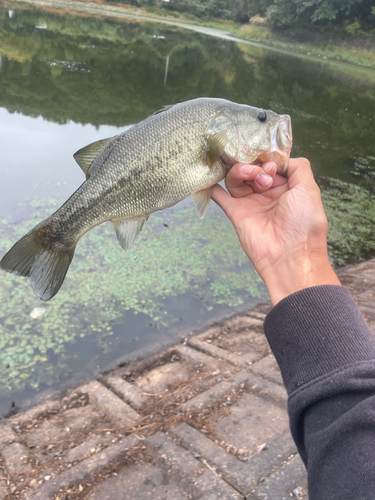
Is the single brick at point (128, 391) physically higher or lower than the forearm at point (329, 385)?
lower

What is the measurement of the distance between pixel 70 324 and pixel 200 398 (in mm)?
1678

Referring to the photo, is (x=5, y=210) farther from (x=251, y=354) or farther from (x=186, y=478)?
(x=186, y=478)

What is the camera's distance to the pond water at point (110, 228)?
12.6 feet

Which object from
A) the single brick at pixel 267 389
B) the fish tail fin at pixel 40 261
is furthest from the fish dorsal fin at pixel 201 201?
the single brick at pixel 267 389

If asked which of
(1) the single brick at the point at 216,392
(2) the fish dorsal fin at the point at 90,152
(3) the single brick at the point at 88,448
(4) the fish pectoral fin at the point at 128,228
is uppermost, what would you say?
(2) the fish dorsal fin at the point at 90,152

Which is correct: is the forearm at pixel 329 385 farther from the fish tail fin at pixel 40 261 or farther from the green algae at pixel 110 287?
Result: the green algae at pixel 110 287

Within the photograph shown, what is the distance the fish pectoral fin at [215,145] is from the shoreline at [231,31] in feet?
114

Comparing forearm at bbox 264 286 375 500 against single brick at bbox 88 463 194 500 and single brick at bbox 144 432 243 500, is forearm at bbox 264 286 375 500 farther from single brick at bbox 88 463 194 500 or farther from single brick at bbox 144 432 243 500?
single brick at bbox 88 463 194 500

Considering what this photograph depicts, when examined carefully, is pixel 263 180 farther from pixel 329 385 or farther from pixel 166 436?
pixel 166 436

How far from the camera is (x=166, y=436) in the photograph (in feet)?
8.59

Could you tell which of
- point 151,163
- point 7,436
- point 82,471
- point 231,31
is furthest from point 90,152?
point 231,31

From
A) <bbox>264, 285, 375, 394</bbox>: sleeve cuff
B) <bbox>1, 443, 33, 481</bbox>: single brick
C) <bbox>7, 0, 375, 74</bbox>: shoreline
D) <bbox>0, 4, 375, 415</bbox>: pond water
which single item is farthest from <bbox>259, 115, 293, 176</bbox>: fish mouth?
<bbox>7, 0, 375, 74</bbox>: shoreline

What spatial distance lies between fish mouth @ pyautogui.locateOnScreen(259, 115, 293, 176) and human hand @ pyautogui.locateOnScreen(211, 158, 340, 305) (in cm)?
6

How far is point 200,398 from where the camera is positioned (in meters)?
2.97
